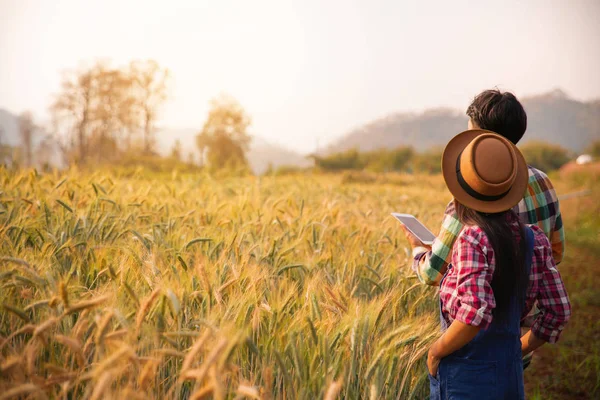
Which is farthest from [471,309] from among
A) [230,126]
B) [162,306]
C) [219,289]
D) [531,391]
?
[230,126]

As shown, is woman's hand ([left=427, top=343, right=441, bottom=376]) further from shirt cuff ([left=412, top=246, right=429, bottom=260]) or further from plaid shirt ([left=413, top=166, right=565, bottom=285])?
shirt cuff ([left=412, top=246, right=429, bottom=260])

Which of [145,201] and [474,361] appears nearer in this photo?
[474,361]

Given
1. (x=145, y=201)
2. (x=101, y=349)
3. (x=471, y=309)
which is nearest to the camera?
(x=101, y=349)

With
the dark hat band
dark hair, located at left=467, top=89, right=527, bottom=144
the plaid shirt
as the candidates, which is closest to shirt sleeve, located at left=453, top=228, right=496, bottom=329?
the dark hat band

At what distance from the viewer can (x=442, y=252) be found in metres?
1.68

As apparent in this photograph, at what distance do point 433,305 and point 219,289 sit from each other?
4.64 ft

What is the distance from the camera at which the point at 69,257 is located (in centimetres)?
221

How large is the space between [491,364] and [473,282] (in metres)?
0.39

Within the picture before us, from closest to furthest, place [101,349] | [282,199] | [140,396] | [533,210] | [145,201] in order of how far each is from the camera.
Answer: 1. [140,396]
2. [101,349]
3. [533,210]
4. [145,201]
5. [282,199]

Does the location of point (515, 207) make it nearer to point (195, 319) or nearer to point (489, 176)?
point (489, 176)

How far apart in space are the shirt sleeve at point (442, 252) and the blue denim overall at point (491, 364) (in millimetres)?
257

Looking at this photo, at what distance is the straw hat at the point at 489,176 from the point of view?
1.49 metres

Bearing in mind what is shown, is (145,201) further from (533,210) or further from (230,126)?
(230,126)

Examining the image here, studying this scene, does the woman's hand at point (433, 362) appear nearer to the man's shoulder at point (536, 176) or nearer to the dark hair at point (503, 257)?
the dark hair at point (503, 257)
